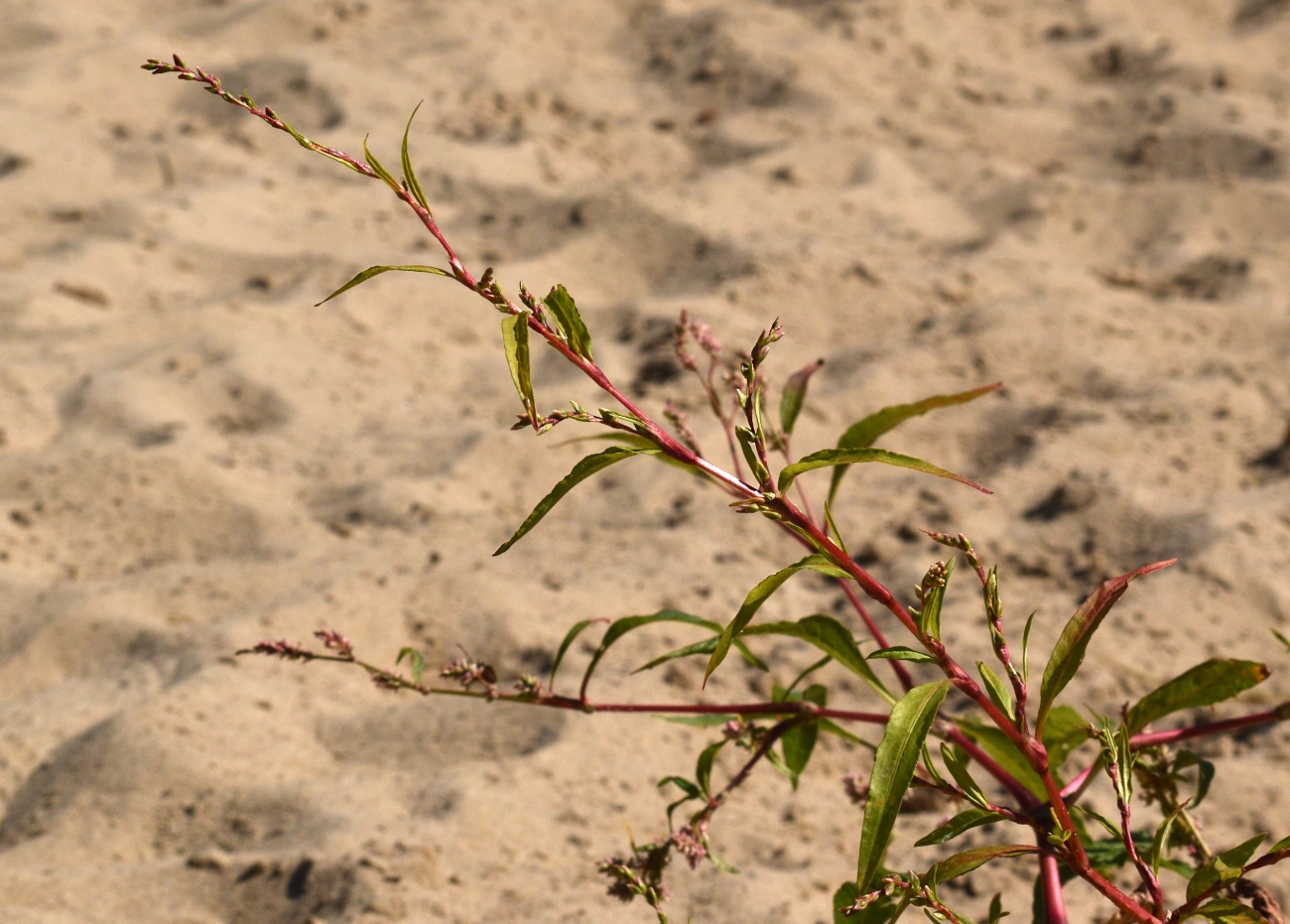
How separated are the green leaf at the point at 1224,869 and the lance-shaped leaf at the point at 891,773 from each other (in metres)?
0.26

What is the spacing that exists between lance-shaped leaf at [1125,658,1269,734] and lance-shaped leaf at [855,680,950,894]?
295mm

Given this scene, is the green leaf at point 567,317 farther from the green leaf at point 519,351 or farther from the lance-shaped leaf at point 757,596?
the lance-shaped leaf at point 757,596

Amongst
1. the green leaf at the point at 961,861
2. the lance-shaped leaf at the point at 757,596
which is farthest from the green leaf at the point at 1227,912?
the lance-shaped leaf at the point at 757,596

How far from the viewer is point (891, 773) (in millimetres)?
880

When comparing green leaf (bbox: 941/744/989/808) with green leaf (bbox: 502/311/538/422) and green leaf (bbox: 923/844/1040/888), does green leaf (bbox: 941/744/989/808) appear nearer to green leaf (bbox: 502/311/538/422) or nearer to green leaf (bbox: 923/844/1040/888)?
green leaf (bbox: 923/844/1040/888)

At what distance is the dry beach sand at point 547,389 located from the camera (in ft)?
5.56

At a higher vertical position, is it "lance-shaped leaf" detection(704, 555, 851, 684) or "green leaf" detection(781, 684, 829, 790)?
"lance-shaped leaf" detection(704, 555, 851, 684)

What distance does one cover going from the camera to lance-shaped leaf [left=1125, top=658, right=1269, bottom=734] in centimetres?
110

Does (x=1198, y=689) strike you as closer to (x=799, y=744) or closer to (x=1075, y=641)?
(x=1075, y=641)

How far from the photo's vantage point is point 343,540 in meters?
2.23

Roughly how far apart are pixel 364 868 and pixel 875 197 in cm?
227

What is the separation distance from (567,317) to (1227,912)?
67cm

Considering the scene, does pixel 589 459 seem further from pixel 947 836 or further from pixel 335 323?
pixel 335 323

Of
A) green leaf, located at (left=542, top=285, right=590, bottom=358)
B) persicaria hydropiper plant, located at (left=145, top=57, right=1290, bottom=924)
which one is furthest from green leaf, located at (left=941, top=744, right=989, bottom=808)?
green leaf, located at (left=542, top=285, right=590, bottom=358)
